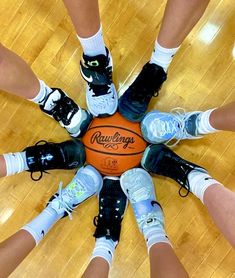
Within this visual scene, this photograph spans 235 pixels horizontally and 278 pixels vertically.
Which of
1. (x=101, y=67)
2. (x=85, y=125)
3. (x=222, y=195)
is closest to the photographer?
(x=222, y=195)

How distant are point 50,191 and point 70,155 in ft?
0.74

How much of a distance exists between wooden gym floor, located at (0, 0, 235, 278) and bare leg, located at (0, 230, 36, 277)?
298mm

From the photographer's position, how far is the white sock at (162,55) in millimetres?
1192

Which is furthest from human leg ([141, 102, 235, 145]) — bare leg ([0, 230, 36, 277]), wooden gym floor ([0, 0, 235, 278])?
bare leg ([0, 230, 36, 277])

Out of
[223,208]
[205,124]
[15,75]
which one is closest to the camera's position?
[223,208]

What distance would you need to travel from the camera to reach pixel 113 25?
1.50 meters

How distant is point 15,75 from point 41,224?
496 mm

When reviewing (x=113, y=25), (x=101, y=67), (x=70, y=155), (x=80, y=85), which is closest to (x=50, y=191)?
(x=70, y=155)

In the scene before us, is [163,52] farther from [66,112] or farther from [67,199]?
[67,199]

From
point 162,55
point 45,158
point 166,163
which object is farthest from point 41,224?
point 162,55

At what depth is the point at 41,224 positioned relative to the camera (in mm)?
1299

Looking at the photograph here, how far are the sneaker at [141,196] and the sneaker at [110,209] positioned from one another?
4 centimetres

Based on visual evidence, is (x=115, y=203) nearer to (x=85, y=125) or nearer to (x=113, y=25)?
(x=85, y=125)

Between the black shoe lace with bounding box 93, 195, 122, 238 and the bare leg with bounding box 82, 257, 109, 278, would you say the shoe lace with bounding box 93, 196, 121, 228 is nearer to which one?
the black shoe lace with bounding box 93, 195, 122, 238
